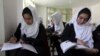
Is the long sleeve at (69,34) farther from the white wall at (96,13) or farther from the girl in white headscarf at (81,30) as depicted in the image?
the white wall at (96,13)

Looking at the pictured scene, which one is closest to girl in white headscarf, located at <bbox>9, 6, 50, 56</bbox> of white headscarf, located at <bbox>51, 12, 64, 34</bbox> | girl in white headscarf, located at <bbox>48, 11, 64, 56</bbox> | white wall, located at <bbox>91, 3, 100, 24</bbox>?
girl in white headscarf, located at <bbox>48, 11, 64, 56</bbox>

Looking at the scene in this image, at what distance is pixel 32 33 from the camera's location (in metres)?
1.91

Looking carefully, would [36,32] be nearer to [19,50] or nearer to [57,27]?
[19,50]

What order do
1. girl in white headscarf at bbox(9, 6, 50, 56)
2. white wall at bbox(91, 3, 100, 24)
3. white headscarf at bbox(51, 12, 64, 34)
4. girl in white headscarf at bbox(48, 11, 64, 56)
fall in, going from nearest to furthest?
girl in white headscarf at bbox(9, 6, 50, 56)
girl in white headscarf at bbox(48, 11, 64, 56)
white headscarf at bbox(51, 12, 64, 34)
white wall at bbox(91, 3, 100, 24)

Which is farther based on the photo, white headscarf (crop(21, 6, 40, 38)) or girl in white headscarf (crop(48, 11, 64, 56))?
girl in white headscarf (crop(48, 11, 64, 56))

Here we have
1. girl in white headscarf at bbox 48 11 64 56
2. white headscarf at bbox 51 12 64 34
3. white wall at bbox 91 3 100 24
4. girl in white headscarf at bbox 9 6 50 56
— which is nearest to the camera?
girl in white headscarf at bbox 9 6 50 56

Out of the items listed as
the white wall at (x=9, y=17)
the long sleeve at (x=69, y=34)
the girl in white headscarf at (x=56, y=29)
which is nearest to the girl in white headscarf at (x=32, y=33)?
the white wall at (x=9, y=17)

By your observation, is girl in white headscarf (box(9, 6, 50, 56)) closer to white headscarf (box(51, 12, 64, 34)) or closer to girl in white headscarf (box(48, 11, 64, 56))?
girl in white headscarf (box(48, 11, 64, 56))

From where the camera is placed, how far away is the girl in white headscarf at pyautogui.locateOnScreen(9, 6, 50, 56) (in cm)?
185

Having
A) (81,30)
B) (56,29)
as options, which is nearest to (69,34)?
(81,30)

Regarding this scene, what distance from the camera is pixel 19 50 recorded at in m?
1.69

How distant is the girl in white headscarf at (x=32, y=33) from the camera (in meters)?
1.85

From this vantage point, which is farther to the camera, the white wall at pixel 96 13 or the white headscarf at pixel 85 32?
the white wall at pixel 96 13

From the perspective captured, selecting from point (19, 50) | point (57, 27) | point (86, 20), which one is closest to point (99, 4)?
point (57, 27)
